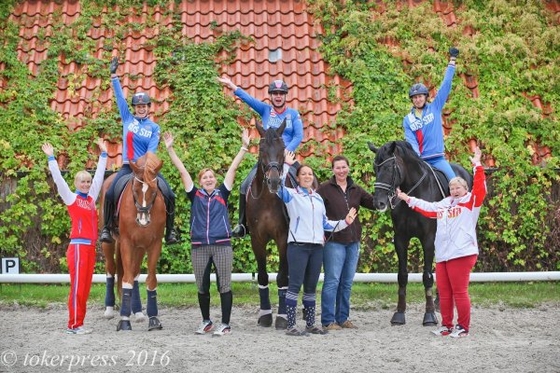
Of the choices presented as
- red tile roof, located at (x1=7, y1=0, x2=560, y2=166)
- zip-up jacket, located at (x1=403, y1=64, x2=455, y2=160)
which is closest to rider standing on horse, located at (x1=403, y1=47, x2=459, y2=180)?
zip-up jacket, located at (x1=403, y1=64, x2=455, y2=160)

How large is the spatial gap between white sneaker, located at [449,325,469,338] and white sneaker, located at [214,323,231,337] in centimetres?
267

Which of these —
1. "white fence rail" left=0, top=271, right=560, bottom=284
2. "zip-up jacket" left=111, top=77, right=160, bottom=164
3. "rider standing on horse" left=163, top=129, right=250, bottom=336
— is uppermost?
"zip-up jacket" left=111, top=77, right=160, bottom=164

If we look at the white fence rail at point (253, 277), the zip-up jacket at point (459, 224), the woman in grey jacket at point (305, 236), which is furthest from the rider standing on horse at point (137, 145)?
the zip-up jacket at point (459, 224)

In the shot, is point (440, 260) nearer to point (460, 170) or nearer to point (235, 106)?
point (460, 170)

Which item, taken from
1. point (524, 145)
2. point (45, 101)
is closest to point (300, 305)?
point (524, 145)

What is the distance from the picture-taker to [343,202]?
34.4ft

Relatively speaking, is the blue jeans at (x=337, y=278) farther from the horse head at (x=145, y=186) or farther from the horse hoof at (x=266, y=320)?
the horse head at (x=145, y=186)

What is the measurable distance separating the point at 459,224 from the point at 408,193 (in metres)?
1.30

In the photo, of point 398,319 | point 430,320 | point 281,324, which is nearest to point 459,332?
point 430,320

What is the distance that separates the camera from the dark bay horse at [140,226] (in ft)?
33.7

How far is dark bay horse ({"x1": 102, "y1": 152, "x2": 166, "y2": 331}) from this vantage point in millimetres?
10281

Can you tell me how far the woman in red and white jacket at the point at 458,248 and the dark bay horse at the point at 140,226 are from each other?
3.51 metres

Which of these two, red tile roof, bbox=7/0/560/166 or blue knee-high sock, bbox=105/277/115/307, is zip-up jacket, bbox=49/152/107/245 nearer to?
blue knee-high sock, bbox=105/277/115/307

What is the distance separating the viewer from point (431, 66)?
1588 centimetres
